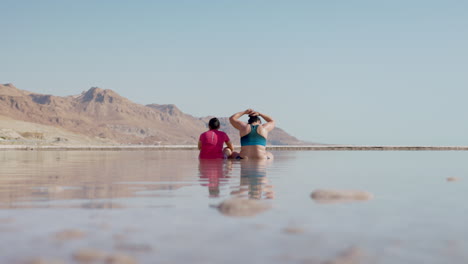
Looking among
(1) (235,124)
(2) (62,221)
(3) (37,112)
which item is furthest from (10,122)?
(2) (62,221)

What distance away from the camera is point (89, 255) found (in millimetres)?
3100

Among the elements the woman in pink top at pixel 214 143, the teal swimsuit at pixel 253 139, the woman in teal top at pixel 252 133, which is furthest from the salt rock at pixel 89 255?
the woman in pink top at pixel 214 143

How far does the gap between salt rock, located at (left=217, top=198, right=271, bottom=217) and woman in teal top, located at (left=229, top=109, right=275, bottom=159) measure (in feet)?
31.1

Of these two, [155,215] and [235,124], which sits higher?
[235,124]

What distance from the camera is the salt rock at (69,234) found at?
3668 millimetres

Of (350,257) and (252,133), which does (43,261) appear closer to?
(350,257)

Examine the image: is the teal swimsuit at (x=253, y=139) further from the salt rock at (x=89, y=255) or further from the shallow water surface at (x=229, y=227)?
the salt rock at (x=89, y=255)

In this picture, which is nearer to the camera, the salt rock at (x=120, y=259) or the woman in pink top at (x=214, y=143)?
the salt rock at (x=120, y=259)

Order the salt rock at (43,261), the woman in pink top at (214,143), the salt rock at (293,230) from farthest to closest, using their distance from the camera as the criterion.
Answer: the woman in pink top at (214,143) → the salt rock at (293,230) → the salt rock at (43,261)

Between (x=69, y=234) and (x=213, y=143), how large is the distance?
11.8m

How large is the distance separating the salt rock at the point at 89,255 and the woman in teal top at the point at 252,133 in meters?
11.4

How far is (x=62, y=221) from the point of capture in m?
4.39

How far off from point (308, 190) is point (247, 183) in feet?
3.73

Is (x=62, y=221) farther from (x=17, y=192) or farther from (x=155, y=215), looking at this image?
(x=17, y=192)
